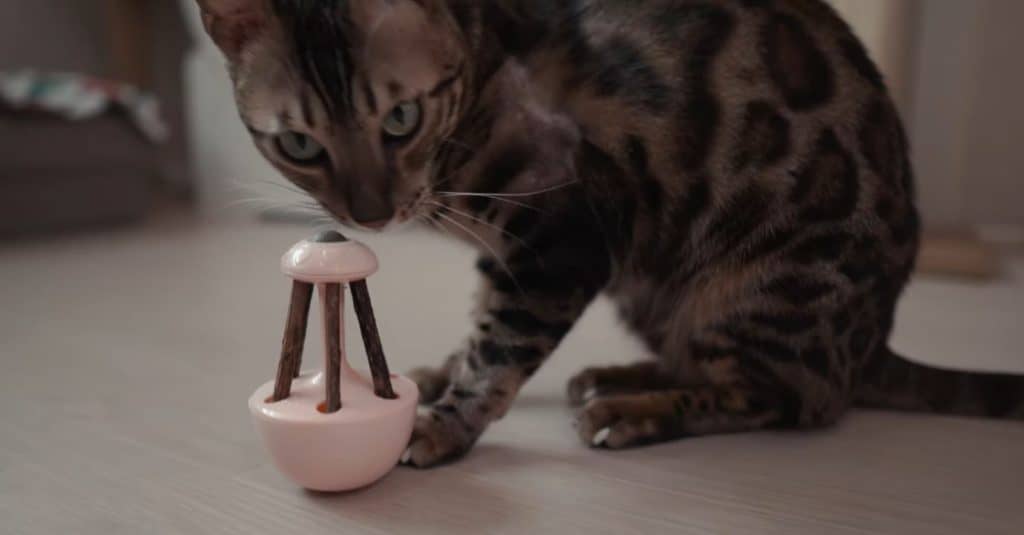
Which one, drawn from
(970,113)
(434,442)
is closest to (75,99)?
(434,442)

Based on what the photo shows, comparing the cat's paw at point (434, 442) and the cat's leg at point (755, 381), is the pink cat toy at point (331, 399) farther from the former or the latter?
the cat's leg at point (755, 381)

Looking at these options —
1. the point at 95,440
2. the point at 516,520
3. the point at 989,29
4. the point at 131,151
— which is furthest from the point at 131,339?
the point at 989,29

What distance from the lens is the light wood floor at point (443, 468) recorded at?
905 mm

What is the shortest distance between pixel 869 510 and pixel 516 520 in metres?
0.37

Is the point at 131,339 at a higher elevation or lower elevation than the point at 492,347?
lower

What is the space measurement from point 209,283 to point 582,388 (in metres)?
1.10

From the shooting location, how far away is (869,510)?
929 millimetres

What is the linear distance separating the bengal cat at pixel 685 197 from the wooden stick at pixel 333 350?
179 mm

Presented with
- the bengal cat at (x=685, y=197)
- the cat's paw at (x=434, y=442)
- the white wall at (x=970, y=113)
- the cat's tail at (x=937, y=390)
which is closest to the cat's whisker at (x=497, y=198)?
the bengal cat at (x=685, y=197)

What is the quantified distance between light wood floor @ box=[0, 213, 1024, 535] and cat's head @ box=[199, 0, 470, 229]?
32 centimetres

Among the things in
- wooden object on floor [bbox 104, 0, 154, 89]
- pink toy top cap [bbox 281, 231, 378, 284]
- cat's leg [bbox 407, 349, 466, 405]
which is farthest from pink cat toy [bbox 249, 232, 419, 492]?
wooden object on floor [bbox 104, 0, 154, 89]

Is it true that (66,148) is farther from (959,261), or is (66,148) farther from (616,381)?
(959,261)

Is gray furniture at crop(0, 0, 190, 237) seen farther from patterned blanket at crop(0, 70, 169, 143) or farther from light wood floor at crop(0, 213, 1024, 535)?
light wood floor at crop(0, 213, 1024, 535)

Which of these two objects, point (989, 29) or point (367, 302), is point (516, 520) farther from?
point (989, 29)
